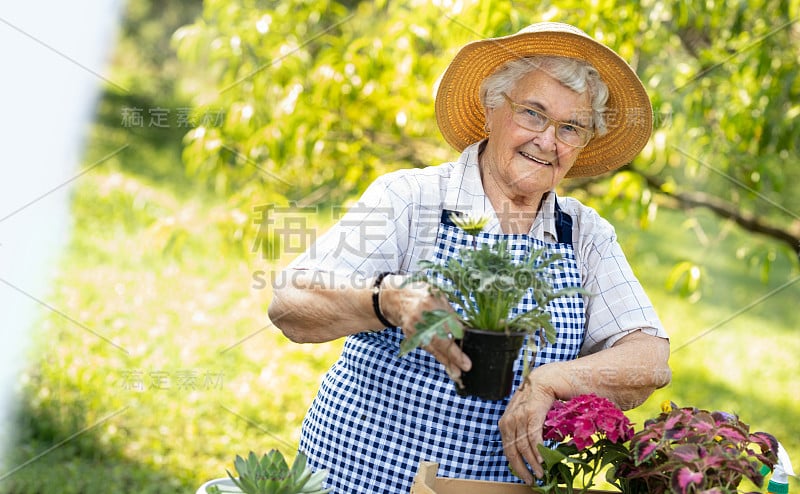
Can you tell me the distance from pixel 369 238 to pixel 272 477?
532 millimetres

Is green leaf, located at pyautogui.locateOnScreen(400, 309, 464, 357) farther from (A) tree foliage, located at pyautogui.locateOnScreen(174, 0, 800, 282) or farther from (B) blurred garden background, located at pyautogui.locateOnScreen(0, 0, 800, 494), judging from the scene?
(A) tree foliage, located at pyautogui.locateOnScreen(174, 0, 800, 282)

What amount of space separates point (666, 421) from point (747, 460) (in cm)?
14

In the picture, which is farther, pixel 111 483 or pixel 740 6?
pixel 111 483

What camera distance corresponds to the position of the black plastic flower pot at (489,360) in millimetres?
1368

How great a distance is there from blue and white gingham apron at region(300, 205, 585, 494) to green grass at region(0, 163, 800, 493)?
2.98 feet

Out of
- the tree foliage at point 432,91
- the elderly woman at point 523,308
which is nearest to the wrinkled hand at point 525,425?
the elderly woman at point 523,308

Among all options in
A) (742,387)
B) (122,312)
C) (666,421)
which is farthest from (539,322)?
(742,387)

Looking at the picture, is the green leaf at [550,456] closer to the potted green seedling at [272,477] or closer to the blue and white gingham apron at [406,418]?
the blue and white gingham apron at [406,418]

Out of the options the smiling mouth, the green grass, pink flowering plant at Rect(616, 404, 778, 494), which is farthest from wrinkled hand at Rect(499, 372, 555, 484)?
→ the green grass

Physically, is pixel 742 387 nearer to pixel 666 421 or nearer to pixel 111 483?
pixel 111 483

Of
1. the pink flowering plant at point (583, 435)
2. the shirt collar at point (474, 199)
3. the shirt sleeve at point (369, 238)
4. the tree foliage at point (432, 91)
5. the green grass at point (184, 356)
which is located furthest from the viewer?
the green grass at point (184, 356)

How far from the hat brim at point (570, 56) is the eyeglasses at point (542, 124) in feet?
0.43

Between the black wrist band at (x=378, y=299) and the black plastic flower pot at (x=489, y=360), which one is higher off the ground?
the black wrist band at (x=378, y=299)

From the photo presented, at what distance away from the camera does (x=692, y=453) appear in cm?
137
